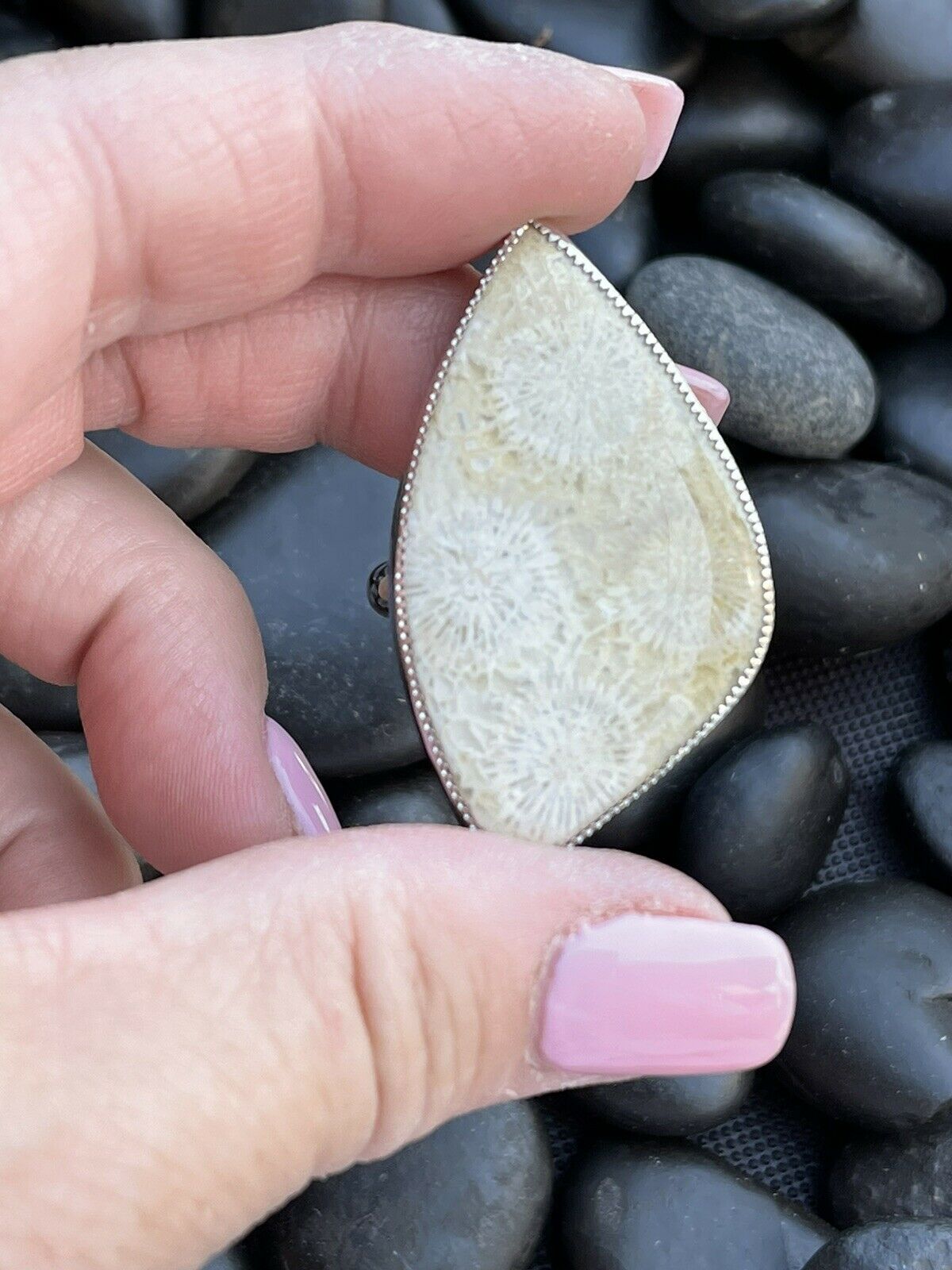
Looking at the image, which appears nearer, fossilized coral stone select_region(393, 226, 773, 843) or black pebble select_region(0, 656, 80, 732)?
fossilized coral stone select_region(393, 226, 773, 843)

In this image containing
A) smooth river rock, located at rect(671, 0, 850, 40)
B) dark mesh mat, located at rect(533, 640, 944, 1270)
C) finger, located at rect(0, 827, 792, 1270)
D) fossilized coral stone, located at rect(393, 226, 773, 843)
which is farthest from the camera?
smooth river rock, located at rect(671, 0, 850, 40)

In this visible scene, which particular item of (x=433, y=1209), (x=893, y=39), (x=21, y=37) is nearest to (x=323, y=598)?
(x=433, y=1209)

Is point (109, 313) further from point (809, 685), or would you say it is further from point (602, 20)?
point (809, 685)

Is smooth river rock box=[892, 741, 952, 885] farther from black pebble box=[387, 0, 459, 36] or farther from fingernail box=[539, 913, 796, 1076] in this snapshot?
black pebble box=[387, 0, 459, 36]

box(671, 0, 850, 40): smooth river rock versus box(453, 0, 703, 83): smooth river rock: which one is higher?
box(671, 0, 850, 40): smooth river rock

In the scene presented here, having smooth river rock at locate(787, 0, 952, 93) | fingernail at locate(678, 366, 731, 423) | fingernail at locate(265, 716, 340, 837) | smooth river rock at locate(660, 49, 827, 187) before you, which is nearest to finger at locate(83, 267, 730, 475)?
fingernail at locate(678, 366, 731, 423)

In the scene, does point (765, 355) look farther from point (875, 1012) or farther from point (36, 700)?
point (36, 700)

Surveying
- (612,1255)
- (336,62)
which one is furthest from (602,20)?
(612,1255)
